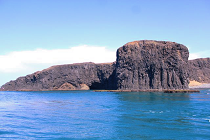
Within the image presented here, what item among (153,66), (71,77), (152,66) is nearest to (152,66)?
(152,66)

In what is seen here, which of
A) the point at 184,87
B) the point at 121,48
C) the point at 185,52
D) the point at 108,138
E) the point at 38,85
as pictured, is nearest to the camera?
the point at 108,138

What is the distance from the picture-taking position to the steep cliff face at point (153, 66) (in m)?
129

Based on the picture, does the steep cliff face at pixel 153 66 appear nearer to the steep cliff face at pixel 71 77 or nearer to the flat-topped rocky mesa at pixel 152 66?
the flat-topped rocky mesa at pixel 152 66

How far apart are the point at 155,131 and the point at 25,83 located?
187m

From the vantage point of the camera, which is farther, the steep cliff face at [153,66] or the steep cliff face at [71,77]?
the steep cliff face at [71,77]

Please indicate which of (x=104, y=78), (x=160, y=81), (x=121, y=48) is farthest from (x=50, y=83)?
(x=160, y=81)

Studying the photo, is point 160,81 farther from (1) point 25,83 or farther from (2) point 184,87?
(1) point 25,83

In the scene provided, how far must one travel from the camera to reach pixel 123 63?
13888 cm

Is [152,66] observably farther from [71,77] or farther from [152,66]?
[71,77]

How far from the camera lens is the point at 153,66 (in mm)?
131750

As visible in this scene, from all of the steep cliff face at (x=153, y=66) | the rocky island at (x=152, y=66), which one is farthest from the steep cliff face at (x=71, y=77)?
the steep cliff face at (x=153, y=66)

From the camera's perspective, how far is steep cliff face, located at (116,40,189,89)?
424ft

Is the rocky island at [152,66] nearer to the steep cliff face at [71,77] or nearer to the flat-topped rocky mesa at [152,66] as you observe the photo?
the flat-topped rocky mesa at [152,66]

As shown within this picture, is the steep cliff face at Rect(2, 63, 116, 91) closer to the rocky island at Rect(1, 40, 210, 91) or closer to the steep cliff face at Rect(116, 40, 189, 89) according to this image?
the rocky island at Rect(1, 40, 210, 91)
